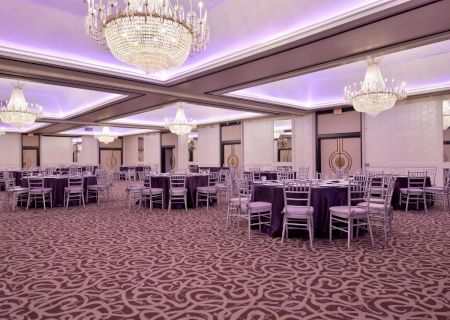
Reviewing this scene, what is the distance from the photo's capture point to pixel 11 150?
63.4 ft

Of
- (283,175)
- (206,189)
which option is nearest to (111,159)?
(206,189)

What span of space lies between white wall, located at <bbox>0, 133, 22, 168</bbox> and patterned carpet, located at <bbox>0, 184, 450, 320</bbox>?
1643 cm

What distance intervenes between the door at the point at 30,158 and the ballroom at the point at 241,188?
9.96 metres

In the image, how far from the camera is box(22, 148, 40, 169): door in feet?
65.6

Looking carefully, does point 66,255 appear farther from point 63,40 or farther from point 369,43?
point 369,43

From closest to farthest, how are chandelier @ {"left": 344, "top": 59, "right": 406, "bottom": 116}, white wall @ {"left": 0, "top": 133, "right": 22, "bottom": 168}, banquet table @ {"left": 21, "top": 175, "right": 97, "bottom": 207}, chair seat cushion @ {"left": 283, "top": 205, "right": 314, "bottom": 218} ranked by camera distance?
chair seat cushion @ {"left": 283, "top": 205, "right": 314, "bottom": 218} → chandelier @ {"left": 344, "top": 59, "right": 406, "bottom": 116} → banquet table @ {"left": 21, "top": 175, "right": 97, "bottom": 207} → white wall @ {"left": 0, "top": 133, "right": 22, "bottom": 168}

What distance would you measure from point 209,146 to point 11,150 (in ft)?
39.7

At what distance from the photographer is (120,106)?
10711 mm

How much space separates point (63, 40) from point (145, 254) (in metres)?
4.00

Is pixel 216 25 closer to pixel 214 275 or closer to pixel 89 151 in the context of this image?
pixel 214 275

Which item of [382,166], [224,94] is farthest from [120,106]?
[382,166]

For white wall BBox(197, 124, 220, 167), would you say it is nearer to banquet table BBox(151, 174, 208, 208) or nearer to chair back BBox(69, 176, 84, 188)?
banquet table BBox(151, 174, 208, 208)

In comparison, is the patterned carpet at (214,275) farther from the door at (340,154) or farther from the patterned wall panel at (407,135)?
the door at (340,154)

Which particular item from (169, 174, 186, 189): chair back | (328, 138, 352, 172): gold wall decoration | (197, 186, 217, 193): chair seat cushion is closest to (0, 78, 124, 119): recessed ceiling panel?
(169, 174, 186, 189): chair back
